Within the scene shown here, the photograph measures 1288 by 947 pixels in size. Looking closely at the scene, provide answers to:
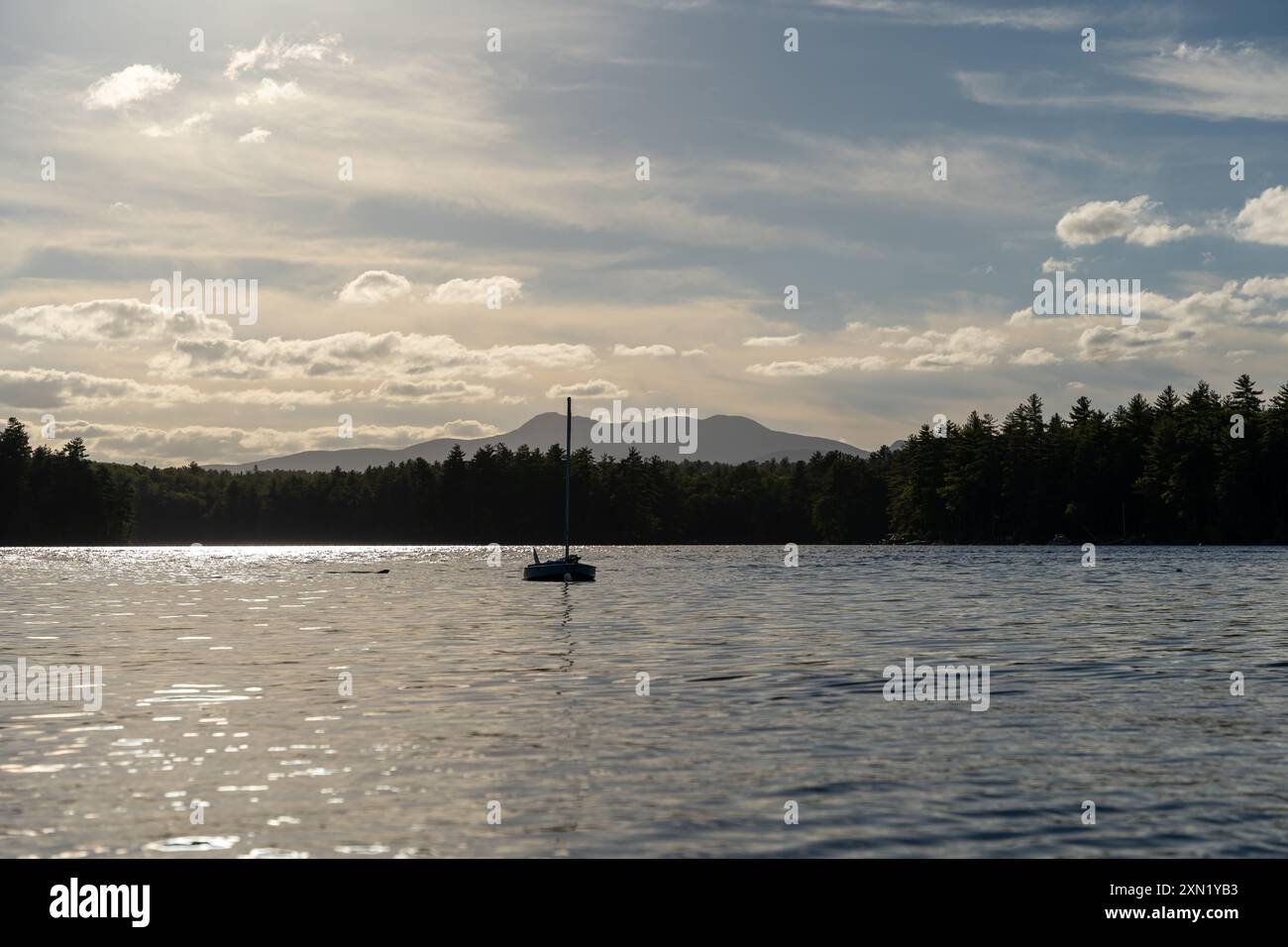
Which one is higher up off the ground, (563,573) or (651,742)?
(651,742)

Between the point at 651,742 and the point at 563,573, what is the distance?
75.9 metres

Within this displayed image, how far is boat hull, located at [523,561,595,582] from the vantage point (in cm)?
9925

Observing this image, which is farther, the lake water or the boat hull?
the boat hull

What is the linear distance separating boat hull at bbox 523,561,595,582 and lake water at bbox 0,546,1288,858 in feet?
142

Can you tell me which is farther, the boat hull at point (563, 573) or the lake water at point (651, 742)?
the boat hull at point (563, 573)

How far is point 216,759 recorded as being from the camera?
72.9ft

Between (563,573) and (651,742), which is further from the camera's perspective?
(563,573)

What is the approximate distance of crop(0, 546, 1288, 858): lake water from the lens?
55.1 feet

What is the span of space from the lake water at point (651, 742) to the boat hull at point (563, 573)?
43.2 metres

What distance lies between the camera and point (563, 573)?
326 feet

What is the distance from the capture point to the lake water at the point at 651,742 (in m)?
16.8
